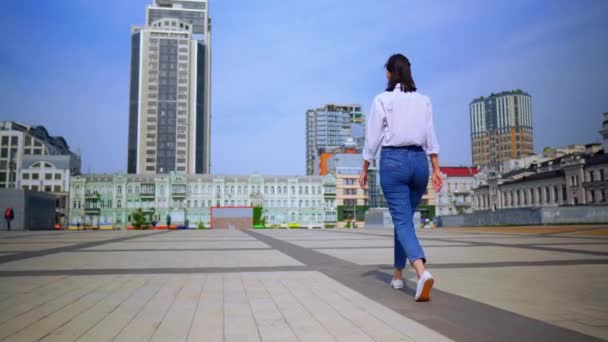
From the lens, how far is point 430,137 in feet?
14.9

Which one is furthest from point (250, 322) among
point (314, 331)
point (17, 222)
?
point (17, 222)

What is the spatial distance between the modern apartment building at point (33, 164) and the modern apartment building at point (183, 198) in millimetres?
4818

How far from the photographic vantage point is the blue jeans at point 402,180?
4281 millimetres

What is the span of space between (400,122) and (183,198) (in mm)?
87879

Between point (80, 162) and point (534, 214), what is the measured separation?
319 ft

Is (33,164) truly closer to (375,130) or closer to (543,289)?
(375,130)

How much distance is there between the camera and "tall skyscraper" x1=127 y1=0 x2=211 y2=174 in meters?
138

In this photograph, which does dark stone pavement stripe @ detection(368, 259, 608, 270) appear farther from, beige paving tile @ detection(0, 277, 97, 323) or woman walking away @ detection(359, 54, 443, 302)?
beige paving tile @ detection(0, 277, 97, 323)

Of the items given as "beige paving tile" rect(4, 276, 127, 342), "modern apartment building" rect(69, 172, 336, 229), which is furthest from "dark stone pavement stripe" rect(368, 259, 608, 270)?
"modern apartment building" rect(69, 172, 336, 229)

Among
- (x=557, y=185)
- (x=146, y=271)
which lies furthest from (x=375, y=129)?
(x=557, y=185)

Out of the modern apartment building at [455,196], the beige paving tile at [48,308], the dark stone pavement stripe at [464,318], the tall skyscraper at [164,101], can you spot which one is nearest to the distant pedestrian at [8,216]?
the beige paving tile at [48,308]

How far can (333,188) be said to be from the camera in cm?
9538

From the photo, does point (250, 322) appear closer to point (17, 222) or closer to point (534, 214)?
point (17, 222)

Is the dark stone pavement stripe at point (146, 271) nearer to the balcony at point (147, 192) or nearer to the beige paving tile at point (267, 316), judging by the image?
the beige paving tile at point (267, 316)
